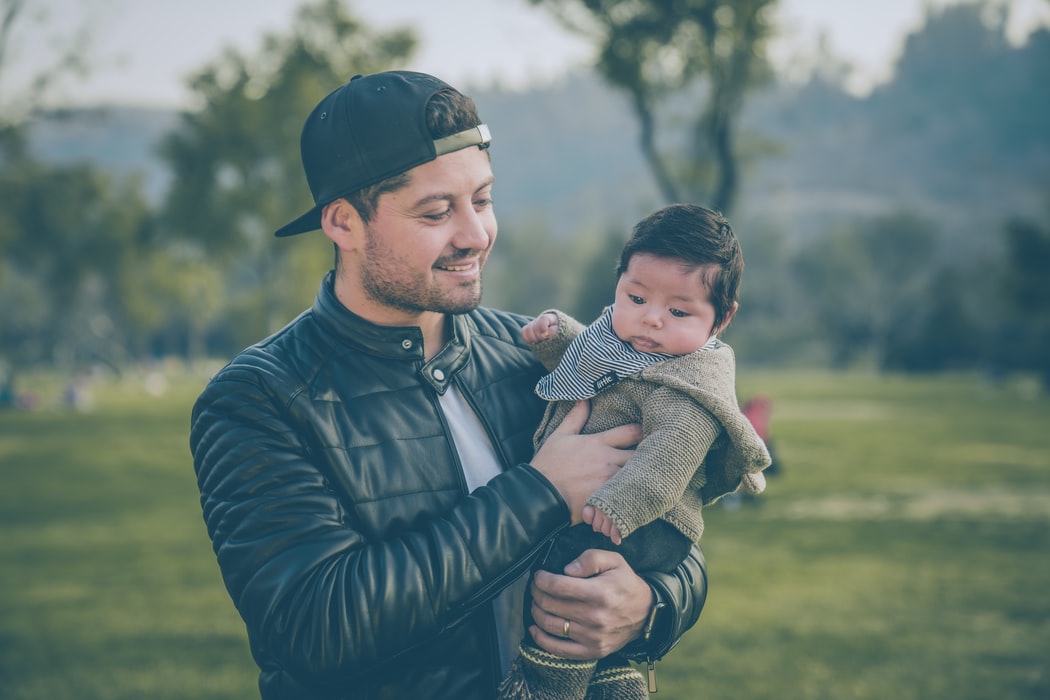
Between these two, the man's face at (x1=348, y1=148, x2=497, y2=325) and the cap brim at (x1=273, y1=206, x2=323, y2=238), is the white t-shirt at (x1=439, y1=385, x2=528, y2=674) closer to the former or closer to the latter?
the man's face at (x1=348, y1=148, x2=497, y2=325)

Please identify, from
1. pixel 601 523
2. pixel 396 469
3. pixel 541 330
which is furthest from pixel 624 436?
pixel 396 469

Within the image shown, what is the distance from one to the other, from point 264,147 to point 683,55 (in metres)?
28.7

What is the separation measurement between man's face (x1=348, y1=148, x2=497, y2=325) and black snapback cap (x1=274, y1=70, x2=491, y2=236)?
5cm

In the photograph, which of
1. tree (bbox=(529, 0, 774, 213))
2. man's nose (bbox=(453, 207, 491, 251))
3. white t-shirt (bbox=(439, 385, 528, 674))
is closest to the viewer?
man's nose (bbox=(453, 207, 491, 251))

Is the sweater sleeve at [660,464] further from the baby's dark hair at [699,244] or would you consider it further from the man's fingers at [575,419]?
the baby's dark hair at [699,244]

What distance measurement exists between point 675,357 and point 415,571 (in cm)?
112

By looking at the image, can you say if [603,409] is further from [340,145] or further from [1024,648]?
[1024,648]

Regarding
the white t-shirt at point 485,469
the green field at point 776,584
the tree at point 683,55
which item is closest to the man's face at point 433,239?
the white t-shirt at point 485,469

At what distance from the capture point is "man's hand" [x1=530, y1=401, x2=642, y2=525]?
2.69 metres

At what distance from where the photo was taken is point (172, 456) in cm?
2509

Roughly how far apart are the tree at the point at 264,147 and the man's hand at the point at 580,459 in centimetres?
3743

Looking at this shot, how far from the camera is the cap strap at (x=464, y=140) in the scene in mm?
2713

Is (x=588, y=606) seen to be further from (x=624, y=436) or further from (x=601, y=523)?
(x=624, y=436)

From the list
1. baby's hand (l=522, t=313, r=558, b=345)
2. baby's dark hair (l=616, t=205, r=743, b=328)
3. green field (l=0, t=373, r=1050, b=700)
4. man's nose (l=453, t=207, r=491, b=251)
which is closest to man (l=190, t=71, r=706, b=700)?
man's nose (l=453, t=207, r=491, b=251)
